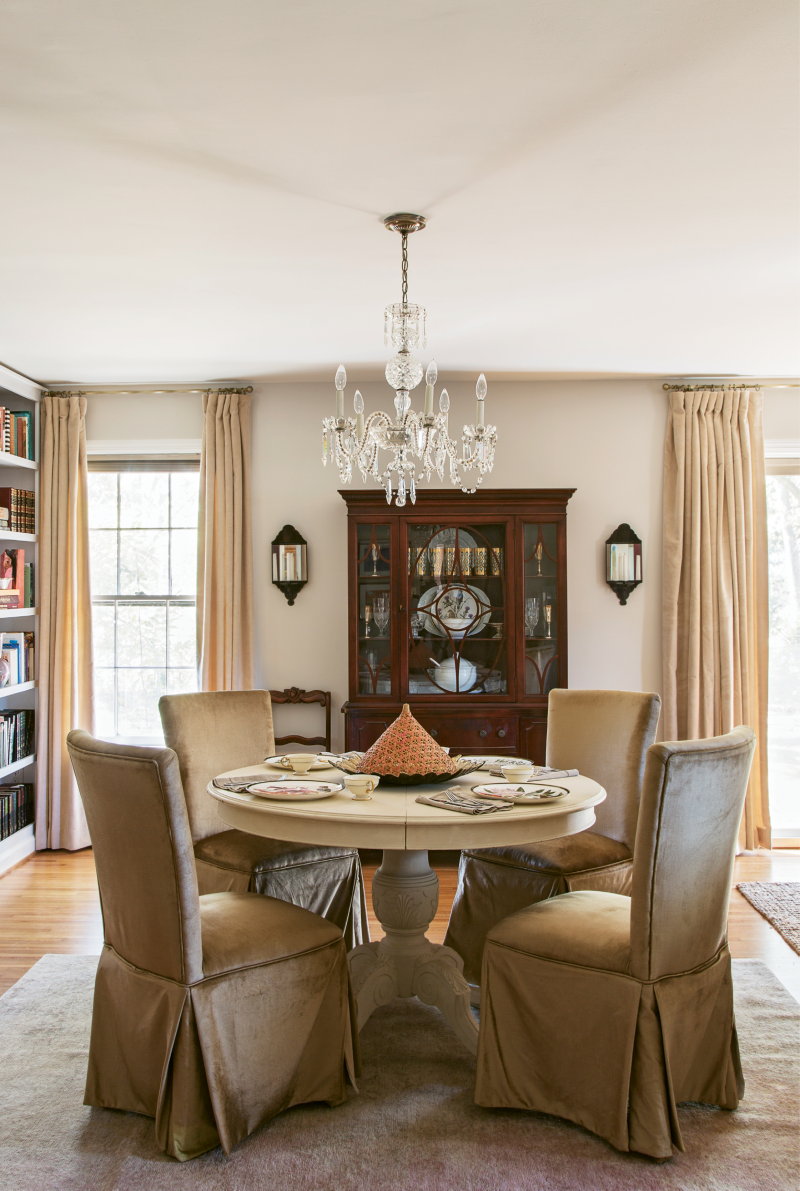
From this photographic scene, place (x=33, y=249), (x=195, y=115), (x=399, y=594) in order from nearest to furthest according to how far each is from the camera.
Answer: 1. (x=195, y=115)
2. (x=33, y=249)
3. (x=399, y=594)

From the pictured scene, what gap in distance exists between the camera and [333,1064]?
2.18m

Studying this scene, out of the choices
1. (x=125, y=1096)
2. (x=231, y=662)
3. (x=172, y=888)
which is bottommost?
(x=125, y=1096)

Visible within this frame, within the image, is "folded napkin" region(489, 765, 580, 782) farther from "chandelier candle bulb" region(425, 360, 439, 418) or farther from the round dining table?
"chandelier candle bulb" region(425, 360, 439, 418)

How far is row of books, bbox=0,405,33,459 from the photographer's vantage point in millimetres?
4359

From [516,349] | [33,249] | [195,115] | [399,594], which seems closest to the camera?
[195,115]

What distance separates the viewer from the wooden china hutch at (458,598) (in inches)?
172

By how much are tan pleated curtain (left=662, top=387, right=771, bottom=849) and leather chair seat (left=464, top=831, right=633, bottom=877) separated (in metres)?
1.82

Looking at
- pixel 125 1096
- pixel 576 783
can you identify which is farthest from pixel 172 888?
pixel 576 783

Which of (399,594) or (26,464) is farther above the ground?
(26,464)

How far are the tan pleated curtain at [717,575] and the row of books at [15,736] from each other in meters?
3.32

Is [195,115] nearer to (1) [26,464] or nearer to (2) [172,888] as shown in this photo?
(2) [172,888]

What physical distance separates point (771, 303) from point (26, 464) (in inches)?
141

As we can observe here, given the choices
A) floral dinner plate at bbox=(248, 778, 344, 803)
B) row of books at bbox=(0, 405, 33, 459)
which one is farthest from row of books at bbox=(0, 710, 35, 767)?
floral dinner plate at bbox=(248, 778, 344, 803)

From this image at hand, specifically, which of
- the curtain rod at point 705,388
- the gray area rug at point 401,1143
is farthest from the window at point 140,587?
the curtain rod at point 705,388
